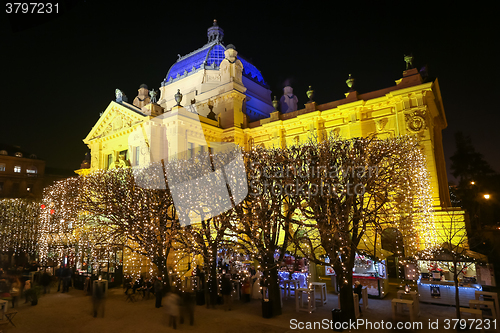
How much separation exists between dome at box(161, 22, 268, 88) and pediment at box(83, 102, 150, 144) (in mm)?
9600

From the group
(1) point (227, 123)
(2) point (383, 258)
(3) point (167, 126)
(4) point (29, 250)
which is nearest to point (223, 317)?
(2) point (383, 258)

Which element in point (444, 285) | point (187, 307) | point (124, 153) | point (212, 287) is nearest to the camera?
point (187, 307)

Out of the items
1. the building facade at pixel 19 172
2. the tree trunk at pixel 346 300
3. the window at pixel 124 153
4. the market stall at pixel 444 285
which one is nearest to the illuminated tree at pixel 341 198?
the tree trunk at pixel 346 300

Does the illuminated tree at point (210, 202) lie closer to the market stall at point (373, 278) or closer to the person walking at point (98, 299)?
the person walking at point (98, 299)

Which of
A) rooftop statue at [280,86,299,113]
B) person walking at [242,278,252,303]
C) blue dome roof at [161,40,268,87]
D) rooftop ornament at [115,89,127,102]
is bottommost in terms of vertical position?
person walking at [242,278,252,303]

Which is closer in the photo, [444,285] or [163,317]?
[163,317]

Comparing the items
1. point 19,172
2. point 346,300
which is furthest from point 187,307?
point 19,172

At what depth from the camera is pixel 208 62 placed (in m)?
36.2

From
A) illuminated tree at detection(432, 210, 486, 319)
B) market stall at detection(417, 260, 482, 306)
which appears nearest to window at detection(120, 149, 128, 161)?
market stall at detection(417, 260, 482, 306)

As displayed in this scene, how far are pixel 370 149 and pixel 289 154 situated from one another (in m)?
3.58

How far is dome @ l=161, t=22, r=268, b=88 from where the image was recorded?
36.5 metres

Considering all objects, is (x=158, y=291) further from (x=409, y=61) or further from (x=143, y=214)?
(x=409, y=61)

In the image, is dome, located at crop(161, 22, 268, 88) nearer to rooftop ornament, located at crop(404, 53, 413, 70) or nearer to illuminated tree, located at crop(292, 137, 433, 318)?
rooftop ornament, located at crop(404, 53, 413, 70)

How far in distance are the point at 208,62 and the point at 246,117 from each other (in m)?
10.3
